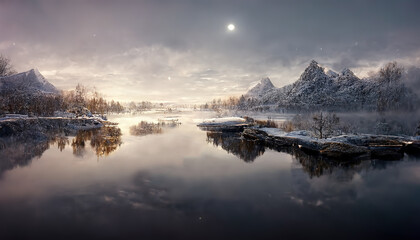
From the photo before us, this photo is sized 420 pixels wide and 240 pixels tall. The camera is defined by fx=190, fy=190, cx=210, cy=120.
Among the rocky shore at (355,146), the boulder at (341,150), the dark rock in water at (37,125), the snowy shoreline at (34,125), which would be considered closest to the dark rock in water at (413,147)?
the rocky shore at (355,146)

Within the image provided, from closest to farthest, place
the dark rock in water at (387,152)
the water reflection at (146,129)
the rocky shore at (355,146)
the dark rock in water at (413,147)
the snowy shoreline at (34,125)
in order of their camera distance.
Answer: the rocky shore at (355,146) → the dark rock in water at (387,152) → the dark rock in water at (413,147) → the snowy shoreline at (34,125) → the water reflection at (146,129)

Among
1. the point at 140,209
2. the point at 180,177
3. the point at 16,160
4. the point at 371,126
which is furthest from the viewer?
the point at 371,126

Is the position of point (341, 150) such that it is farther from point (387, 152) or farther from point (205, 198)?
point (205, 198)

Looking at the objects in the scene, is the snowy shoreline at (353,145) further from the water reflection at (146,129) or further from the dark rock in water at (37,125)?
the dark rock in water at (37,125)

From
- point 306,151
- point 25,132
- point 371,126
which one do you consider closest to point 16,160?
point 25,132

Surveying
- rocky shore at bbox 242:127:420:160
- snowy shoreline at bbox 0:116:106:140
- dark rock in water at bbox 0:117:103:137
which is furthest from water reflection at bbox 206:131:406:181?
dark rock in water at bbox 0:117:103:137

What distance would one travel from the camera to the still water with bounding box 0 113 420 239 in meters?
7.57

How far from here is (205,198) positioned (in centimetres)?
1022

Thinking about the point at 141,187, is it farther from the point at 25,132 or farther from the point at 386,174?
the point at 25,132

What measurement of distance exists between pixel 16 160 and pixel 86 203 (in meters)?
13.4

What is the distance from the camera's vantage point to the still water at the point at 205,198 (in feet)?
24.8

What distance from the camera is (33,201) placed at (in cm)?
970

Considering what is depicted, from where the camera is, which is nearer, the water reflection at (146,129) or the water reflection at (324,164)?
the water reflection at (324,164)

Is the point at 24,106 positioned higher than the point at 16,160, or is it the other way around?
the point at 24,106
